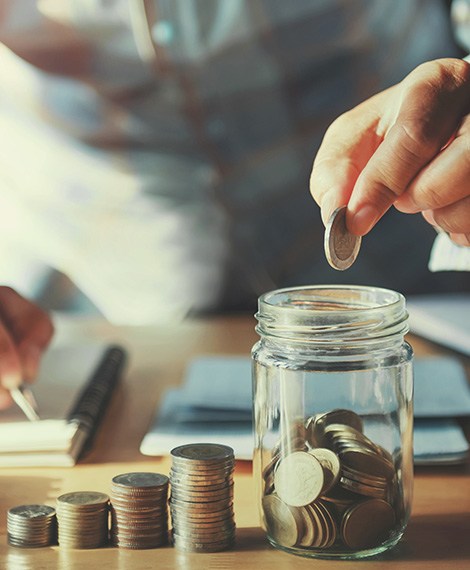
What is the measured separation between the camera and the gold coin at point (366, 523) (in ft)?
2.34

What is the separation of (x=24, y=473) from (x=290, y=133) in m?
1.19

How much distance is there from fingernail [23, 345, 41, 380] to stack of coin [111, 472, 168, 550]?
44 cm

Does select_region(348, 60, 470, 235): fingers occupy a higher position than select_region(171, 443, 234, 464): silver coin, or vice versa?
select_region(348, 60, 470, 235): fingers

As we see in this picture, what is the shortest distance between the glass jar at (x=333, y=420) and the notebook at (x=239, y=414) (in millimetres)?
182

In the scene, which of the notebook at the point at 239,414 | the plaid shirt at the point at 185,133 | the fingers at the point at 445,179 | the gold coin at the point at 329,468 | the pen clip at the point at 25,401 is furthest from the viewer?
the plaid shirt at the point at 185,133

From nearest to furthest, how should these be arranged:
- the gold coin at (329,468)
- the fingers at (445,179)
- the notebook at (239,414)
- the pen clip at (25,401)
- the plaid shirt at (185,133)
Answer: the gold coin at (329,468) → the fingers at (445,179) → the notebook at (239,414) → the pen clip at (25,401) → the plaid shirt at (185,133)

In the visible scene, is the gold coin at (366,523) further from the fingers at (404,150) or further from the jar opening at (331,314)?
the fingers at (404,150)

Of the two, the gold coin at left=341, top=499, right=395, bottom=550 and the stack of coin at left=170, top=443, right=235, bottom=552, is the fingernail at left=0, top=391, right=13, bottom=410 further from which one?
the gold coin at left=341, top=499, right=395, bottom=550

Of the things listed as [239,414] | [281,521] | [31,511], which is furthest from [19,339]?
[281,521]

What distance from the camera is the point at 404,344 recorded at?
793 millimetres

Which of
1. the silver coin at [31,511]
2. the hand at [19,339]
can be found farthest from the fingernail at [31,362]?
the silver coin at [31,511]

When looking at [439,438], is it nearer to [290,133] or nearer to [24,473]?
[24,473]

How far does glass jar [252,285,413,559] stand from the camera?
28.2 inches

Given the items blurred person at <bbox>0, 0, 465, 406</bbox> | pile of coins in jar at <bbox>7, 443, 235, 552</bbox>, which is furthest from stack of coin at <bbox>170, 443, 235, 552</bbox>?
blurred person at <bbox>0, 0, 465, 406</bbox>
